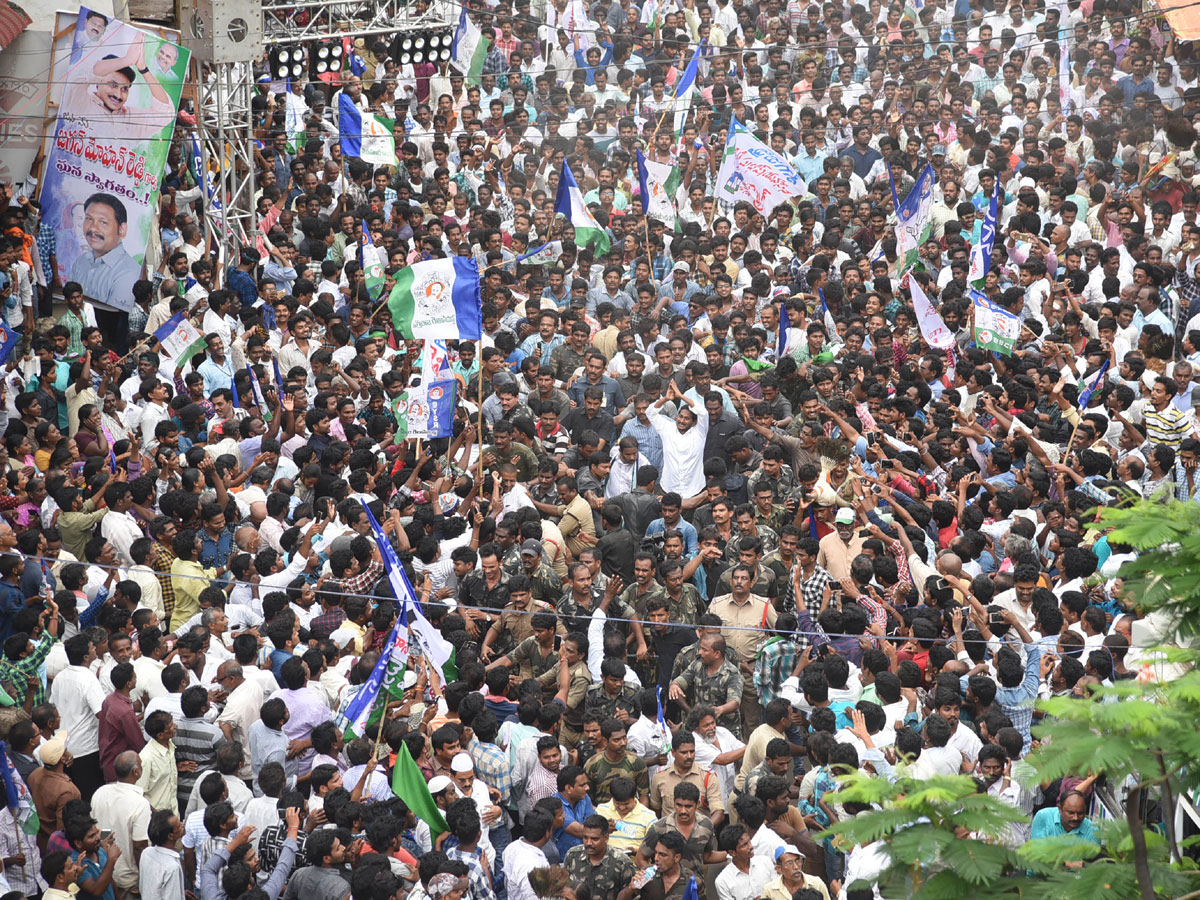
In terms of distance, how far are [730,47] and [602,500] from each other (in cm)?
1253

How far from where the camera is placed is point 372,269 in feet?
52.1

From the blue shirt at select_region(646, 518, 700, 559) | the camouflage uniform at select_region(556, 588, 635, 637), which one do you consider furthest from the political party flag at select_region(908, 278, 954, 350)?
the camouflage uniform at select_region(556, 588, 635, 637)

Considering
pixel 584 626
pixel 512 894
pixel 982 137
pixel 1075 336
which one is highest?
pixel 982 137

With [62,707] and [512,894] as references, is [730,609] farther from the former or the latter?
[62,707]

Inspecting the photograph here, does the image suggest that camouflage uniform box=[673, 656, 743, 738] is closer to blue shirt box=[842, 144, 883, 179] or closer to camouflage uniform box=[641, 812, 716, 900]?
camouflage uniform box=[641, 812, 716, 900]

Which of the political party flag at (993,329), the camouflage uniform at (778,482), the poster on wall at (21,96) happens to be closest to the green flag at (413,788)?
the camouflage uniform at (778,482)

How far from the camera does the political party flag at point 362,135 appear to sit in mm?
17859

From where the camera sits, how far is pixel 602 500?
460 inches

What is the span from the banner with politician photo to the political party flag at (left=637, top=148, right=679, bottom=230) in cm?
495

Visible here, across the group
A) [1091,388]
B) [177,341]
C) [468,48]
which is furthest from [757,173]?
[468,48]

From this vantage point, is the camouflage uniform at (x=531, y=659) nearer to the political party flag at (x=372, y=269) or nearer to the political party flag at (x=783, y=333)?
the political party flag at (x=783, y=333)

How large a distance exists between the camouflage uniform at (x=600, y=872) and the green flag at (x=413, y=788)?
29.5 inches

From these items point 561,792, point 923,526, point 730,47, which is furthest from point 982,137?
point 561,792

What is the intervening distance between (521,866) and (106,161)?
9.97 m
